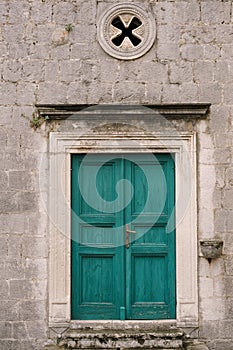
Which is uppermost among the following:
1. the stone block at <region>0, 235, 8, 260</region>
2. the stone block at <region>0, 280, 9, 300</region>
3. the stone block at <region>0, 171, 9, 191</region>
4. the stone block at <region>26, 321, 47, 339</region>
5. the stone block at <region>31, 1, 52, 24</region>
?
the stone block at <region>31, 1, 52, 24</region>

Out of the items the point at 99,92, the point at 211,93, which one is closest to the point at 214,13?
the point at 211,93

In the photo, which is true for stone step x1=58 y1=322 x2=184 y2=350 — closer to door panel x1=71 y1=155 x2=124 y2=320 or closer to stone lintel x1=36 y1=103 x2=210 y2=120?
door panel x1=71 y1=155 x2=124 y2=320

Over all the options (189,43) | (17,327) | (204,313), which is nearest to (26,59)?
(189,43)

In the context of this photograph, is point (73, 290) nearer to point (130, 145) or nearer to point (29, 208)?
point (29, 208)

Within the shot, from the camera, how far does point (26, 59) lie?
21.6 feet

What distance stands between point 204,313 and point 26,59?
10.8ft

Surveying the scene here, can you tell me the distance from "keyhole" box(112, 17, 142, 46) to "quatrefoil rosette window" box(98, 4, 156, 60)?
0.02m

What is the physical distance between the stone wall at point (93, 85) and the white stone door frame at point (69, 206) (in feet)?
0.32

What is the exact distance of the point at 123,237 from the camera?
21.8ft

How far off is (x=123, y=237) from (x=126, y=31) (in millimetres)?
2236

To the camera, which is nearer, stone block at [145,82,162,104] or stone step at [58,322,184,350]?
stone step at [58,322,184,350]

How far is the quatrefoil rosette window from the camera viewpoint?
21.5ft

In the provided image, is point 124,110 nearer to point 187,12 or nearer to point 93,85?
point 93,85

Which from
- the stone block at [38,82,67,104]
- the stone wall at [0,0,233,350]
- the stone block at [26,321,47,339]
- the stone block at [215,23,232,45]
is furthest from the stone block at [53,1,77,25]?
the stone block at [26,321,47,339]
